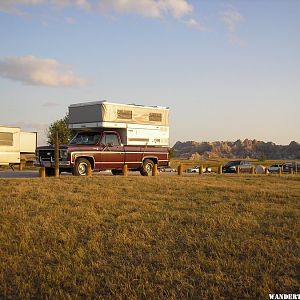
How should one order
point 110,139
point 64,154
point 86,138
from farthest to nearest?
point 110,139
point 86,138
point 64,154

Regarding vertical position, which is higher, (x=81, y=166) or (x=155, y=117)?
(x=155, y=117)

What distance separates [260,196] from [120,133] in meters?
9.66

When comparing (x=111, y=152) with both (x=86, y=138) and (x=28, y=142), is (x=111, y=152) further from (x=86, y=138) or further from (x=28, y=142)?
(x=28, y=142)

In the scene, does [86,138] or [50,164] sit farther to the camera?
[86,138]

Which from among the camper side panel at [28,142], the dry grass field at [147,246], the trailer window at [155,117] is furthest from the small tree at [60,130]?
the dry grass field at [147,246]

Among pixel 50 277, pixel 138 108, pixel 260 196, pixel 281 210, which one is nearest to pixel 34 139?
pixel 138 108

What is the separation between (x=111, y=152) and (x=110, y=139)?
0.58 metres

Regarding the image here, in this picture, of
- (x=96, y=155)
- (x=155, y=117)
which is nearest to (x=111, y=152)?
(x=96, y=155)

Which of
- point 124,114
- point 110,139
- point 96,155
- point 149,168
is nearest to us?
point 96,155

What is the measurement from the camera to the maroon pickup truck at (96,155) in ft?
63.8

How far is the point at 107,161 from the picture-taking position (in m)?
20.6

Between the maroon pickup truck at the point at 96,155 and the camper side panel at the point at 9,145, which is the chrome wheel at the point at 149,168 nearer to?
the maroon pickup truck at the point at 96,155

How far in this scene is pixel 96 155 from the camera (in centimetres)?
2016

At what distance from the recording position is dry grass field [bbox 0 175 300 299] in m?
5.91
